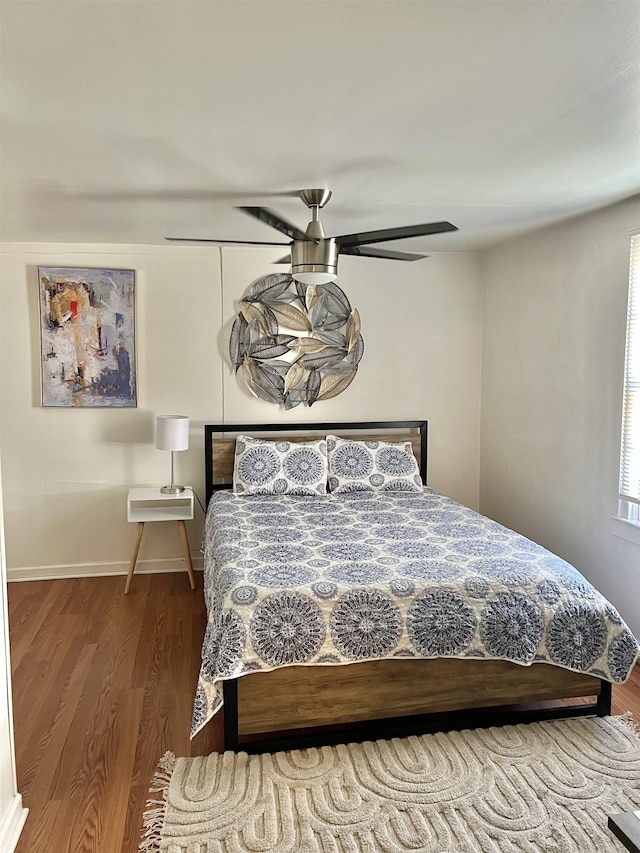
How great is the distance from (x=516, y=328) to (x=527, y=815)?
10.2 feet

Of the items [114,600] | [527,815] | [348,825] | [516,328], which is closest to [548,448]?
[516,328]

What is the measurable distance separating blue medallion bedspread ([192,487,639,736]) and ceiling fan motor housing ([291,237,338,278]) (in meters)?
1.36

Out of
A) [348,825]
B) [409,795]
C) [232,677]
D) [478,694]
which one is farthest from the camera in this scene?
[478,694]

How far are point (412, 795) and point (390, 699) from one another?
391 mm

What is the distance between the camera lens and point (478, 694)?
260 centimetres

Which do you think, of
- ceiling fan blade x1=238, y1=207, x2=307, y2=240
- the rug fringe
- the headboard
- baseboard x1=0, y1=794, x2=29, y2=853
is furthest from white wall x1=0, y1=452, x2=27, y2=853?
the headboard

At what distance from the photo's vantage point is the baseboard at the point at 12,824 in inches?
74.7

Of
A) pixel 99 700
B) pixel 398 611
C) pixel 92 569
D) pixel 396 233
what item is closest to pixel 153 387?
pixel 92 569

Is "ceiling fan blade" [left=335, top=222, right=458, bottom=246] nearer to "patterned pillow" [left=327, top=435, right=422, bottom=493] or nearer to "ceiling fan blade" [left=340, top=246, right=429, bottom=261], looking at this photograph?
"ceiling fan blade" [left=340, top=246, right=429, bottom=261]

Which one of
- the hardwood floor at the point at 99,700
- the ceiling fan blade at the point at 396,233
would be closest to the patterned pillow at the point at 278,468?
the hardwood floor at the point at 99,700

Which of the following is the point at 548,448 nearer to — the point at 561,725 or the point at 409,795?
the point at 561,725

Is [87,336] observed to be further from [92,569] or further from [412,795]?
[412,795]

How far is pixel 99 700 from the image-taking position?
9.27 feet

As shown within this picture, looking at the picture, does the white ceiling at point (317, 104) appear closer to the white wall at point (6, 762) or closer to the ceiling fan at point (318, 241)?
the ceiling fan at point (318, 241)
